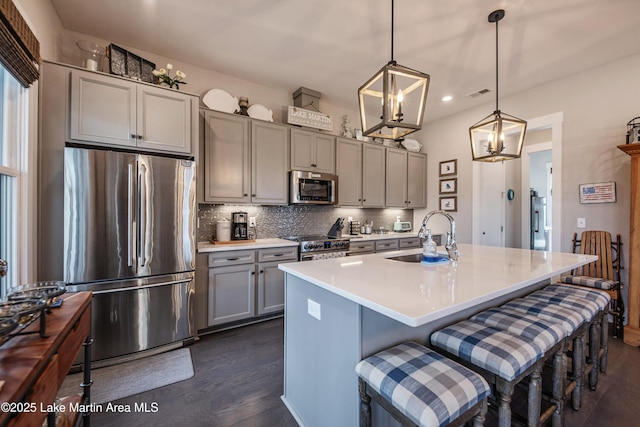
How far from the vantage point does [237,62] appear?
10.5 ft

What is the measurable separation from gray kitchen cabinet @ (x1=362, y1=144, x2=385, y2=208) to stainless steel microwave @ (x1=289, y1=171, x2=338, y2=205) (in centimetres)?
65

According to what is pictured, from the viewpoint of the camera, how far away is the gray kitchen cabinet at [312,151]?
12.1ft

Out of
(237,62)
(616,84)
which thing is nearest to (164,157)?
(237,62)

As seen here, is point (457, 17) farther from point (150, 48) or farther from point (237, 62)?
point (150, 48)

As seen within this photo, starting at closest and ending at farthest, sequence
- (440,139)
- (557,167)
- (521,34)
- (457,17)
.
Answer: (457,17) → (521,34) → (557,167) → (440,139)

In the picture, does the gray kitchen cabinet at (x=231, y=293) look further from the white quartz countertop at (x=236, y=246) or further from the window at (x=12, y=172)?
the window at (x=12, y=172)

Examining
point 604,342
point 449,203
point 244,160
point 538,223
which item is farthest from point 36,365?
point 538,223

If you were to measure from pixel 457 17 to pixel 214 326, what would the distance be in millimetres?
3758

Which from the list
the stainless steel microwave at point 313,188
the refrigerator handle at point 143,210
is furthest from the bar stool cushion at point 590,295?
the refrigerator handle at point 143,210

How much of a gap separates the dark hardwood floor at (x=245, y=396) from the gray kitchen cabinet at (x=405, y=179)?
120 inches

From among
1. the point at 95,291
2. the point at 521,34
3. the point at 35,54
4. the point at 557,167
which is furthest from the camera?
the point at 557,167

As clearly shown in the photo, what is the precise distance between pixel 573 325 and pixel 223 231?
3133mm

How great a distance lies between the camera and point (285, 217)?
3953 mm

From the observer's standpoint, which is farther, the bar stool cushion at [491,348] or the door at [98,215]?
the door at [98,215]
